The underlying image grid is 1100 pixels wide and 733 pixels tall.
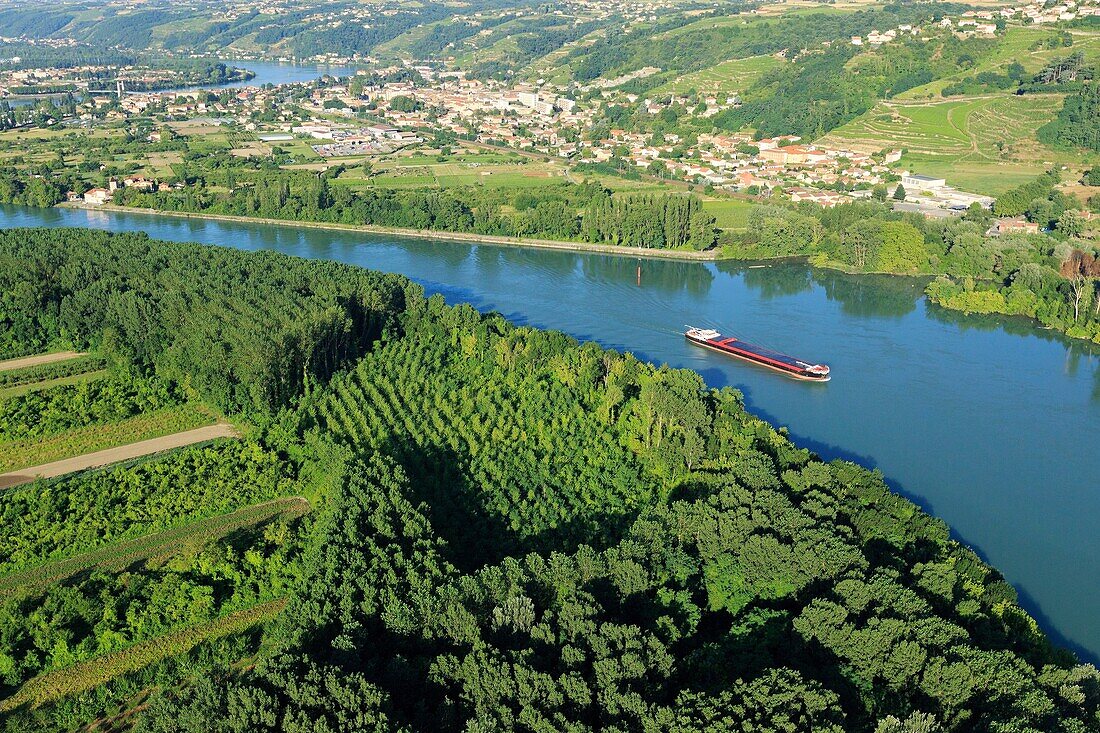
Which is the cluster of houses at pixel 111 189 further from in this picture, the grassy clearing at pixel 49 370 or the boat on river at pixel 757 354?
the boat on river at pixel 757 354

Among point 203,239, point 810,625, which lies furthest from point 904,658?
point 203,239

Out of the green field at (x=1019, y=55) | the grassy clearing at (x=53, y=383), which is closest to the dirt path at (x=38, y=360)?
the grassy clearing at (x=53, y=383)

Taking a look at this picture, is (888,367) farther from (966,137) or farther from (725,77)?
(725,77)

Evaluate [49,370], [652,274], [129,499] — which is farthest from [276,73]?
[129,499]

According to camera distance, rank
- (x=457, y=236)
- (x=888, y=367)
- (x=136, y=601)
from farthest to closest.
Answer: (x=457, y=236)
(x=888, y=367)
(x=136, y=601)

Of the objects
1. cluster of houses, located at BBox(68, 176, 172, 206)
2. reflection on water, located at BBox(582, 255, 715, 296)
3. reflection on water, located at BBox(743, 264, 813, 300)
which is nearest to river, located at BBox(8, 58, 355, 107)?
cluster of houses, located at BBox(68, 176, 172, 206)

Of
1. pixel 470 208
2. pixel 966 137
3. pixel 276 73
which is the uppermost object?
pixel 276 73
